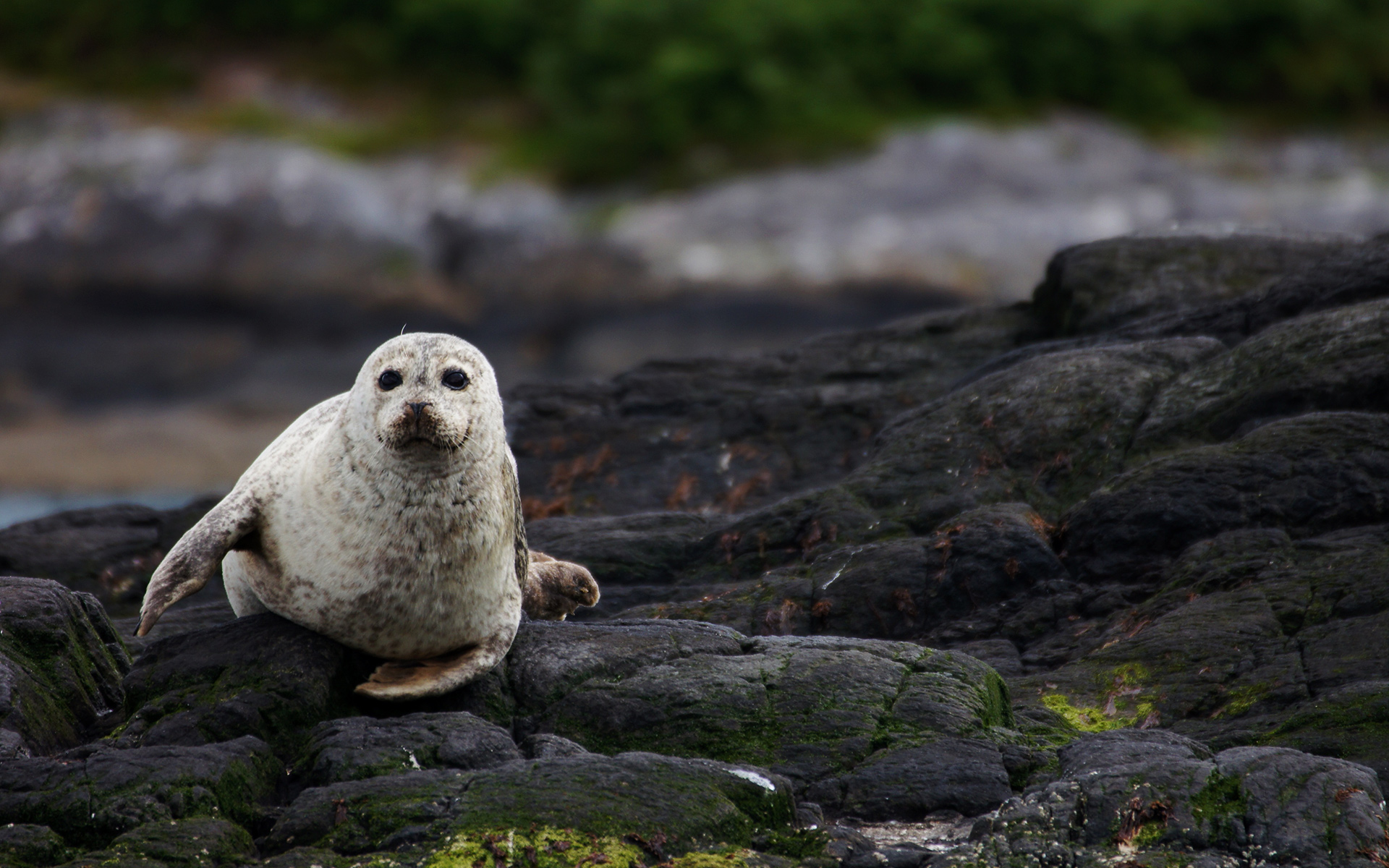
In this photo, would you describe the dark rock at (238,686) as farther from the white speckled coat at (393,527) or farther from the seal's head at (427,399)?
the seal's head at (427,399)

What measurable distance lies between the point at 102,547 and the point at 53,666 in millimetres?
3137

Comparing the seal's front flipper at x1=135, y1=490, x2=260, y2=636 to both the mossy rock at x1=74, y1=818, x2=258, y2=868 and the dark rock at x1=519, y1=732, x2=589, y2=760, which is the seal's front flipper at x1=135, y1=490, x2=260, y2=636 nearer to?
the mossy rock at x1=74, y1=818, x2=258, y2=868

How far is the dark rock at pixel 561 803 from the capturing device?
390 centimetres

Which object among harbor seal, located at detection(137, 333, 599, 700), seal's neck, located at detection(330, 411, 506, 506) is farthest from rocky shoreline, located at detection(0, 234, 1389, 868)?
seal's neck, located at detection(330, 411, 506, 506)

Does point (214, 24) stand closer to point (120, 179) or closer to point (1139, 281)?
point (120, 179)

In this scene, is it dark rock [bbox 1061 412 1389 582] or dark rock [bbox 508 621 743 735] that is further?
dark rock [bbox 1061 412 1389 582]

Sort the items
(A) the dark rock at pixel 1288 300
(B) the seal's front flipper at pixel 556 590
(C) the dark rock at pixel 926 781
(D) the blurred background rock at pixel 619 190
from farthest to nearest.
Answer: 1. (D) the blurred background rock at pixel 619 190
2. (A) the dark rock at pixel 1288 300
3. (B) the seal's front flipper at pixel 556 590
4. (C) the dark rock at pixel 926 781

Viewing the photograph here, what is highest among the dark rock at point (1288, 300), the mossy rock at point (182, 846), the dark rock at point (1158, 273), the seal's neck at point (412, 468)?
the dark rock at point (1158, 273)

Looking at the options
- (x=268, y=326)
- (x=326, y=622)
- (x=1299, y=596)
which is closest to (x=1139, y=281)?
(x=1299, y=596)

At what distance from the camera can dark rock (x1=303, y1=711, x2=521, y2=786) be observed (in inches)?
167

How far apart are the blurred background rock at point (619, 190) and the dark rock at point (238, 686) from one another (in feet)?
45.7

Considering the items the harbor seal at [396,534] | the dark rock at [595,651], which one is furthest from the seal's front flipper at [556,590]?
the harbor seal at [396,534]

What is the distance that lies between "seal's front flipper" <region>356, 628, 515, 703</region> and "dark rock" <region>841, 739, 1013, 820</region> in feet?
4.62

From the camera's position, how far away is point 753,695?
482cm
